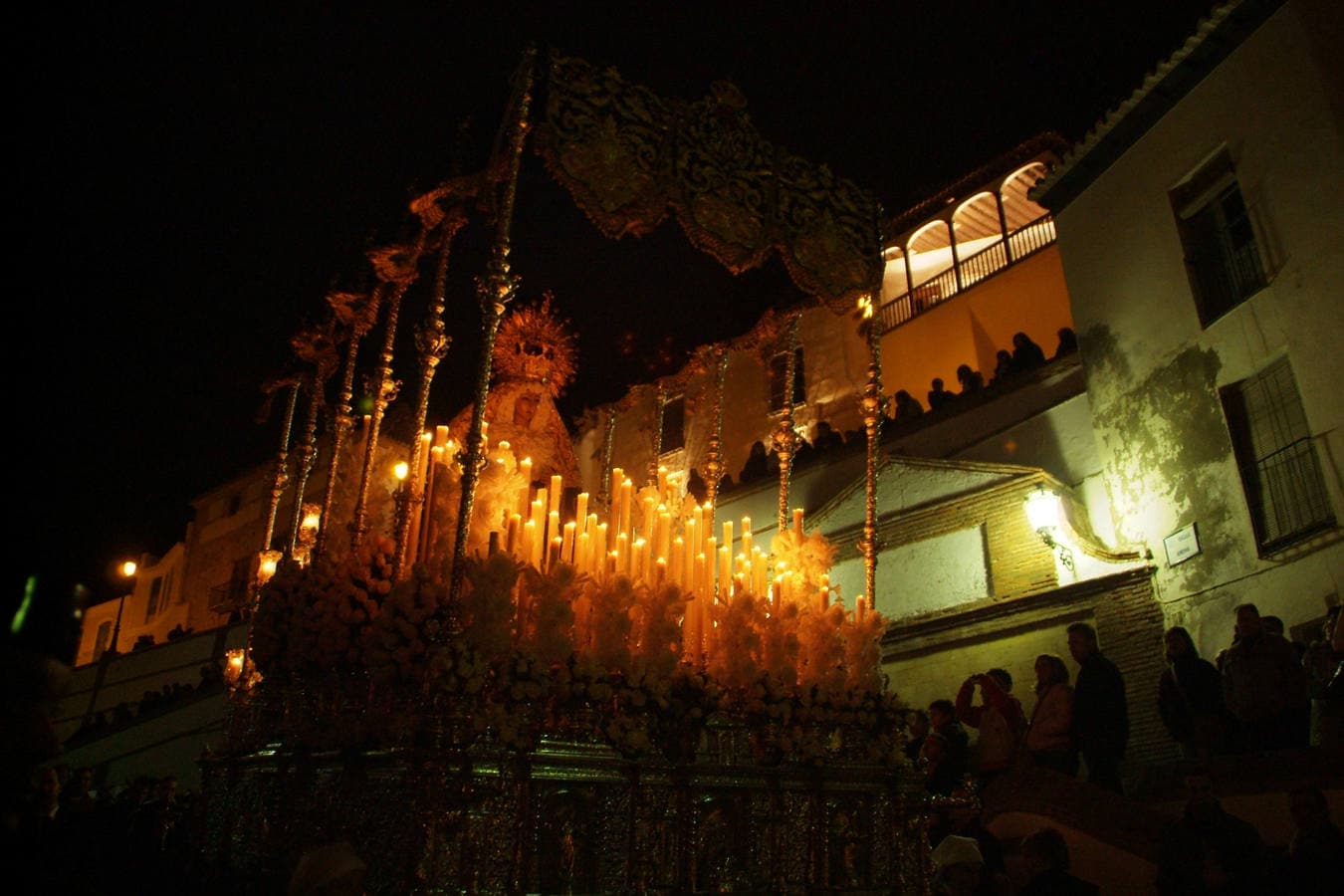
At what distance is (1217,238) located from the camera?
9.84m

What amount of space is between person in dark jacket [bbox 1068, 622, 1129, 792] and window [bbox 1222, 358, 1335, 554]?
2771mm

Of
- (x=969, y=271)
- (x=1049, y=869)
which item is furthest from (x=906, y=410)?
(x=1049, y=869)

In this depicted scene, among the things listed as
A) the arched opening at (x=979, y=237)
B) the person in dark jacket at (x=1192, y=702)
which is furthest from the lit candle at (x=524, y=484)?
the arched opening at (x=979, y=237)

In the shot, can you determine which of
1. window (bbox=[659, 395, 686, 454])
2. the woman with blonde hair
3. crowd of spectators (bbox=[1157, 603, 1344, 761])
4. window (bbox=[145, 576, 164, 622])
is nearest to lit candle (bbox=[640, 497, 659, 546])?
Result: the woman with blonde hair

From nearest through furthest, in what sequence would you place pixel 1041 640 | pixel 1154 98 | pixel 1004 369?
pixel 1041 640
pixel 1154 98
pixel 1004 369

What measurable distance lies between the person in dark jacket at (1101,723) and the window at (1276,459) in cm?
277

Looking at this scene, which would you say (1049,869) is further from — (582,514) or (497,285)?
(497,285)

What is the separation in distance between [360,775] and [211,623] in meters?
27.0

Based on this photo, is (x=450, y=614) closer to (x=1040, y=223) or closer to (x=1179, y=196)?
(x=1179, y=196)

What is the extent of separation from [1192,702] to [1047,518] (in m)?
3.53

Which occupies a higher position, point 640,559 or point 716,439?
point 716,439

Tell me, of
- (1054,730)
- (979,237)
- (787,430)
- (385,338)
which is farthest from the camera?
(979,237)

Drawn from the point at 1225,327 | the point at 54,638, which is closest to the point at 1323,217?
the point at 1225,327

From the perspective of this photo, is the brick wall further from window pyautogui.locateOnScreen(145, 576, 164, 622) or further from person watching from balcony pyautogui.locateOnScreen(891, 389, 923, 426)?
window pyautogui.locateOnScreen(145, 576, 164, 622)
